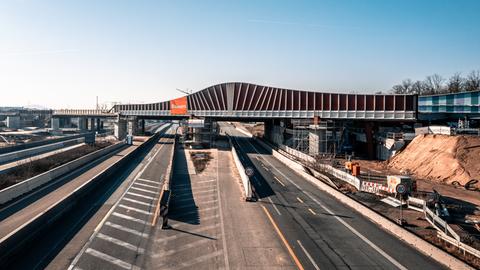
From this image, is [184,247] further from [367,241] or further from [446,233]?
[446,233]

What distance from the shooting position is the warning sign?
87.8 metres

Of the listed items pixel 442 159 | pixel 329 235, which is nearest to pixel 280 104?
pixel 442 159

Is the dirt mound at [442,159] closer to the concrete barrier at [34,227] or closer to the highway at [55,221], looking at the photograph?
the highway at [55,221]

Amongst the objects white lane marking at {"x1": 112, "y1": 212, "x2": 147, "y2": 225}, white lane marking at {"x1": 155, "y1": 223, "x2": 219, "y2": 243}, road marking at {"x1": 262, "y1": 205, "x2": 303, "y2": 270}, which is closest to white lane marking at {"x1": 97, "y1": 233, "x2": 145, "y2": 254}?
white lane marking at {"x1": 155, "y1": 223, "x2": 219, "y2": 243}

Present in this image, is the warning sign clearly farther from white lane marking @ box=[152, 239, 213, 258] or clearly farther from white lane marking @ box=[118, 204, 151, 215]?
Result: white lane marking @ box=[152, 239, 213, 258]

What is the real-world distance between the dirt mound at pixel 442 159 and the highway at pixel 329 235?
57.2 feet

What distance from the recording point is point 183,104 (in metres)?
88.1

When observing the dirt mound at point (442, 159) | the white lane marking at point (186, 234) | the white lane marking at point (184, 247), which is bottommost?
the white lane marking at point (184, 247)

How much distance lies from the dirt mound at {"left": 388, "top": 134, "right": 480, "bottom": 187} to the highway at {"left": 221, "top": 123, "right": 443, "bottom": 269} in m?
17.4

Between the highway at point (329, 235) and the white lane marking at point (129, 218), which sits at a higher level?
the white lane marking at point (129, 218)

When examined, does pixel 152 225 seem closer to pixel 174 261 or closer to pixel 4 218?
pixel 174 261

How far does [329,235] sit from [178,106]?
72804 millimetres

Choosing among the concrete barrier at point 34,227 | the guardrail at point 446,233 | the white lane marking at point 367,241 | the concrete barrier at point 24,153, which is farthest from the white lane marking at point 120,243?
the concrete barrier at point 24,153

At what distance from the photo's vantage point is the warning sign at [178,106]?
87.8 meters
